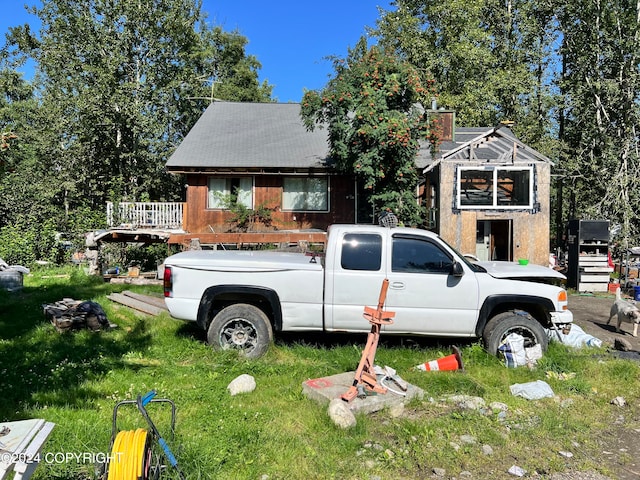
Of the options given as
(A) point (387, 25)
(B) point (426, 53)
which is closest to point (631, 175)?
(B) point (426, 53)

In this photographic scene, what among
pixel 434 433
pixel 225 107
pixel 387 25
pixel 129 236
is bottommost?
pixel 434 433

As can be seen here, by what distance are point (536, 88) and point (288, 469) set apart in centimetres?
2552

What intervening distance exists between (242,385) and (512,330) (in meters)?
3.68

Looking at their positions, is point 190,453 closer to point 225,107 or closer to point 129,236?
point 129,236

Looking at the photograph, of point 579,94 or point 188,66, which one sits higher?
point 188,66

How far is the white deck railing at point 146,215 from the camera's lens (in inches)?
664

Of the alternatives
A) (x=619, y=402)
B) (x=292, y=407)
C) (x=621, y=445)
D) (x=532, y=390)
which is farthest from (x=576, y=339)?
(x=292, y=407)

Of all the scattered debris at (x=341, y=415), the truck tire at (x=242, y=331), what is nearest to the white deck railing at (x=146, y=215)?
the truck tire at (x=242, y=331)

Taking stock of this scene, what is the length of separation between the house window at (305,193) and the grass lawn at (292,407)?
10.5 metres

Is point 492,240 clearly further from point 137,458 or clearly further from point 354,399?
point 137,458

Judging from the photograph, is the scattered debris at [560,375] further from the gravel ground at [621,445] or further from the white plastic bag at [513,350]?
the gravel ground at [621,445]

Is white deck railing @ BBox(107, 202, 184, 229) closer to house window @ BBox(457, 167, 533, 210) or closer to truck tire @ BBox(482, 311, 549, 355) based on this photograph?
house window @ BBox(457, 167, 533, 210)

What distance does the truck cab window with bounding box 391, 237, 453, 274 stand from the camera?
611 cm

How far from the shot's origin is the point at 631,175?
1917 centimetres
